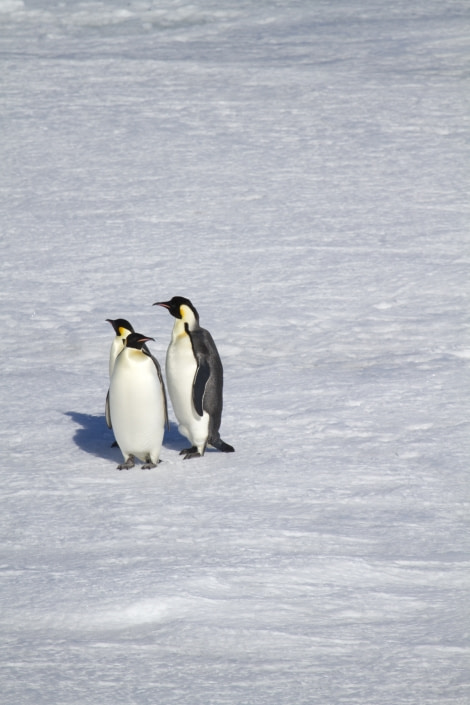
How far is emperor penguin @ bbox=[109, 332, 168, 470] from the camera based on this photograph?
3645 mm

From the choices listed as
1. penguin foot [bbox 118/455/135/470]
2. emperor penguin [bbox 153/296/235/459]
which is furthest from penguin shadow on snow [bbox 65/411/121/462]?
emperor penguin [bbox 153/296/235/459]

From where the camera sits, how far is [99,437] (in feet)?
13.4

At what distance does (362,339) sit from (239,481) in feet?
5.81

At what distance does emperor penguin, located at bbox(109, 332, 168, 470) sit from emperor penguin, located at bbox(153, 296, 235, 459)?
11 cm

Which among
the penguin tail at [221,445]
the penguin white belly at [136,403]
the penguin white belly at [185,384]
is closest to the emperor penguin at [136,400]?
the penguin white belly at [136,403]

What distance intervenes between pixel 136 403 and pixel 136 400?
0.01 meters

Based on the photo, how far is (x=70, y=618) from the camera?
105 inches

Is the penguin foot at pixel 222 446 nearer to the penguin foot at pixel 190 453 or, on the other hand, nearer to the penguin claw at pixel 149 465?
the penguin foot at pixel 190 453

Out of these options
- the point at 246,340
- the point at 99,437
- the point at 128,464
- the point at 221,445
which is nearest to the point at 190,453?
the point at 221,445

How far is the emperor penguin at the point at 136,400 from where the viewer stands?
364cm

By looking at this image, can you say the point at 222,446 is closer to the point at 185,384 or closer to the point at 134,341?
the point at 185,384

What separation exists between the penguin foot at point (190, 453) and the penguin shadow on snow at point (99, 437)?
104mm

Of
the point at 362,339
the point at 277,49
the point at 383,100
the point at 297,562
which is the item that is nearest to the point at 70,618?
the point at 297,562

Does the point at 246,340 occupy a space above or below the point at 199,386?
below
